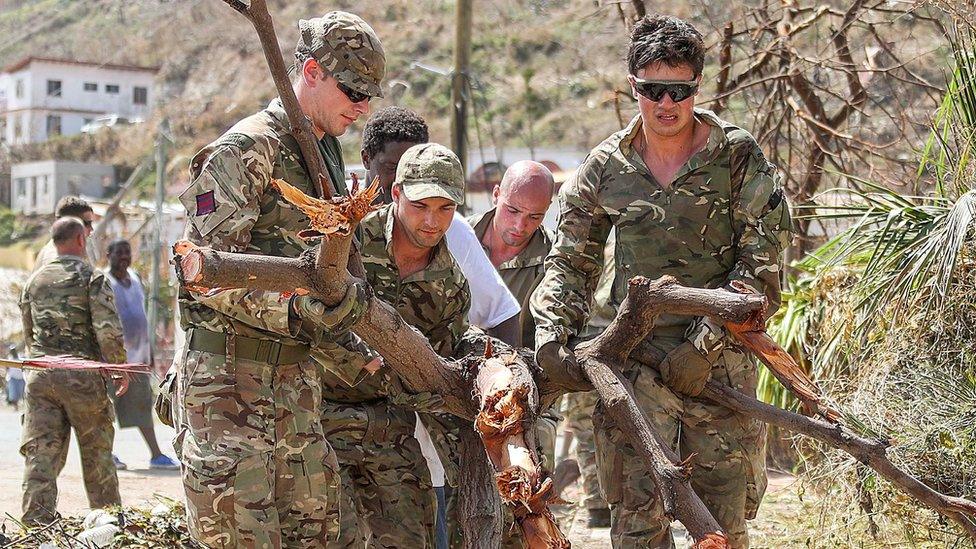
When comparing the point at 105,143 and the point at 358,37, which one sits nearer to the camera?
the point at 358,37

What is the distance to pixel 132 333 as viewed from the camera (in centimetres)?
1029

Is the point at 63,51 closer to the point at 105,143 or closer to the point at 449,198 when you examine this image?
the point at 105,143

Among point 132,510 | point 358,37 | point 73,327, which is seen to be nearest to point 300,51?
point 358,37

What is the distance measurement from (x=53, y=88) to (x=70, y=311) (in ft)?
191

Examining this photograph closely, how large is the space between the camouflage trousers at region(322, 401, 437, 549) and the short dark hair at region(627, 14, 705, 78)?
1562 millimetres

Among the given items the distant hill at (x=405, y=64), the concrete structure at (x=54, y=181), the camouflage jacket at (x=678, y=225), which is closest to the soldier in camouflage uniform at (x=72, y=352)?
the camouflage jacket at (x=678, y=225)

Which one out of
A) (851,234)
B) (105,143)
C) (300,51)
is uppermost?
(300,51)

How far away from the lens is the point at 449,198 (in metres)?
4.50

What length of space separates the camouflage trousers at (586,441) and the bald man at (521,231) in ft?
4.70

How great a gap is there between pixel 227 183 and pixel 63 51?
69.9m

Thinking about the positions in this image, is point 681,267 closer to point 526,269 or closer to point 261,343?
point 526,269

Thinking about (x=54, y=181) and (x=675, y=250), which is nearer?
(x=675, y=250)

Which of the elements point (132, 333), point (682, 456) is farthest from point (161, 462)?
point (682, 456)

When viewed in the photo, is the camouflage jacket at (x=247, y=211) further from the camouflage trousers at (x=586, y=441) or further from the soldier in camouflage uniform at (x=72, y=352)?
the soldier in camouflage uniform at (x=72, y=352)
